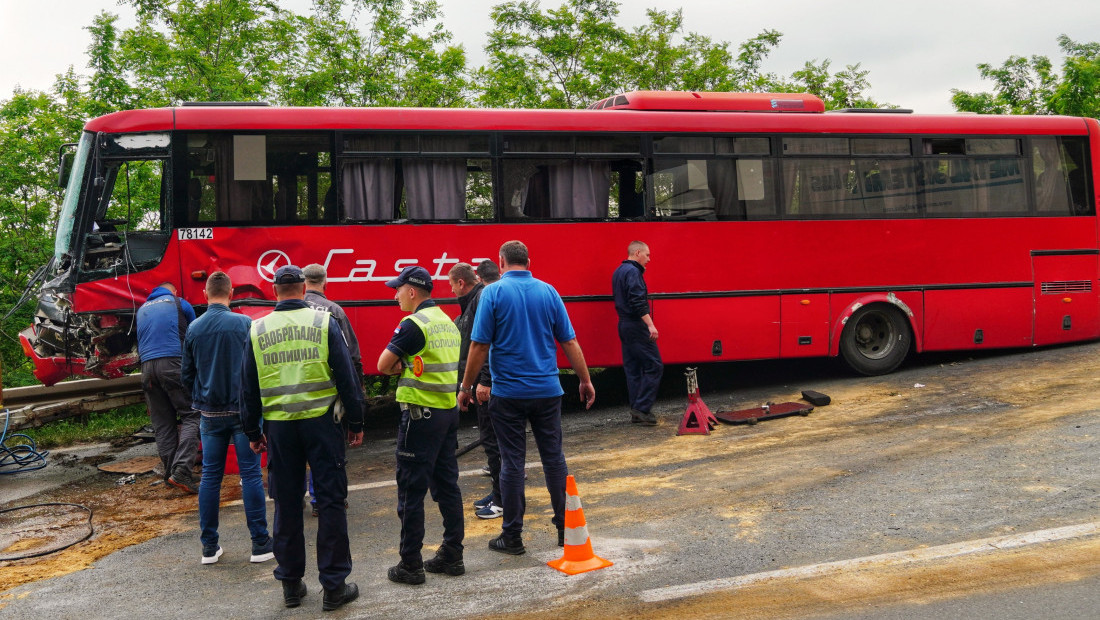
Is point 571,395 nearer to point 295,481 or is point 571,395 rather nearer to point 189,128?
point 189,128

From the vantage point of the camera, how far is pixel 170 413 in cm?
806

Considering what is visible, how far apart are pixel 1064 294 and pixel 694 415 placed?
6109mm

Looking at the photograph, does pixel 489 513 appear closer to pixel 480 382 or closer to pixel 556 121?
pixel 480 382

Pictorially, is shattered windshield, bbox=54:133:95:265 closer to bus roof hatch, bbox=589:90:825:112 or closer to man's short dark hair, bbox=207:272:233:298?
man's short dark hair, bbox=207:272:233:298

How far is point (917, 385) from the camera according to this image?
34.9 ft

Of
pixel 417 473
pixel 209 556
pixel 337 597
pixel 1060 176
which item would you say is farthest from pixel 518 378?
pixel 1060 176

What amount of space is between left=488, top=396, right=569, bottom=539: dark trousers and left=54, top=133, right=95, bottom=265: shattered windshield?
5.75 metres

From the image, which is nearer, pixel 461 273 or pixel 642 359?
pixel 461 273

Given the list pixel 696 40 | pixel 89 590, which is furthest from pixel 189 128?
pixel 696 40

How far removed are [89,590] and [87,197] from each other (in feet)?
16.8

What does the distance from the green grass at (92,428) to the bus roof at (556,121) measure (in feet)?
12.2

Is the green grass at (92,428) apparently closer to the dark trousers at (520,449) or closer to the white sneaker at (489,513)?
the white sneaker at (489,513)

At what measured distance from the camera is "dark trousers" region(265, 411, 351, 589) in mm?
4863

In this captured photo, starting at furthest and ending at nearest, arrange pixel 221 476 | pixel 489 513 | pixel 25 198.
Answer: pixel 25 198, pixel 489 513, pixel 221 476
